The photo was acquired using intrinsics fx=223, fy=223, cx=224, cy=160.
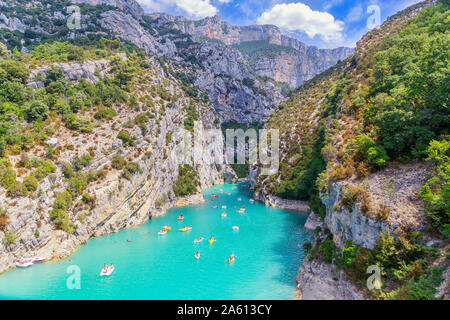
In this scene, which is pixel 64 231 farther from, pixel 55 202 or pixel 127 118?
pixel 127 118

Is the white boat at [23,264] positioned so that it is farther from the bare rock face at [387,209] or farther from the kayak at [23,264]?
the bare rock face at [387,209]

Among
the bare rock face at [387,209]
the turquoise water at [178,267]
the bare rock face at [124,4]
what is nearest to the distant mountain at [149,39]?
the bare rock face at [124,4]

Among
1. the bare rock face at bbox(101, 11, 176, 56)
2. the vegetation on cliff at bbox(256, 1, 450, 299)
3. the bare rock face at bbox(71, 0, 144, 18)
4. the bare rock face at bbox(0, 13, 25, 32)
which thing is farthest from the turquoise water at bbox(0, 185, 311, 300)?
the bare rock face at bbox(71, 0, 144, 18)

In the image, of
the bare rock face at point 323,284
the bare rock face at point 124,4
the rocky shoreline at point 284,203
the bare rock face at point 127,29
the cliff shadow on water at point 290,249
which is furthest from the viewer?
the bare rock face at point 124,4

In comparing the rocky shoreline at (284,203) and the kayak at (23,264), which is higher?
the kayak at (23,264)

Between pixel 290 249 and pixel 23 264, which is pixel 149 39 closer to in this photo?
pixel 23 264

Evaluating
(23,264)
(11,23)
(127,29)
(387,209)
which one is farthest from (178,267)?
(127,29)

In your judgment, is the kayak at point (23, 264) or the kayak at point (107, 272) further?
the kayak at point (23, 264)

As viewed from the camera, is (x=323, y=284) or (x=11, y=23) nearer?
(x=323, y=284)
